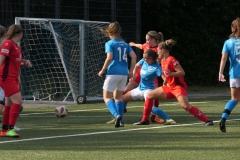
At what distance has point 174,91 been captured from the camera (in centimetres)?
1200

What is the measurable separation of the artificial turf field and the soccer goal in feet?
18.5

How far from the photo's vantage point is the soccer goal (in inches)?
795

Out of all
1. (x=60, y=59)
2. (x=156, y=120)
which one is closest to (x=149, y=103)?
(x=156, y=120)

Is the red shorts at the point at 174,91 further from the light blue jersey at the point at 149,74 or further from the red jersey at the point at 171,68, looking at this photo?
the light blue jersey at the point at 149,74

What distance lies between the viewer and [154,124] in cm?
1268

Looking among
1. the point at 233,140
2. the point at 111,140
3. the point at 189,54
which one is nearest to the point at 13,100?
the point at 111,140

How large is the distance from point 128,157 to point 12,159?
140 centimetres

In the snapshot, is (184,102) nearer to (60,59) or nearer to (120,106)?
(120,106)

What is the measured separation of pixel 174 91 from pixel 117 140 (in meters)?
2.29

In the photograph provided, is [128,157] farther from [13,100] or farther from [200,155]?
[13,100]

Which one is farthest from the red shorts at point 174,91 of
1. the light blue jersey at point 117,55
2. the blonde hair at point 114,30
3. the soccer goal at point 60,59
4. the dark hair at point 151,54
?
the soccer goal at point 60,59

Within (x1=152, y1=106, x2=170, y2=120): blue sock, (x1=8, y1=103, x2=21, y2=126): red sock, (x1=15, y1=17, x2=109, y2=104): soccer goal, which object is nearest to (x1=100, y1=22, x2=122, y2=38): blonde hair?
(x1=152, y1=106, x2=170, y2=120): blue sock

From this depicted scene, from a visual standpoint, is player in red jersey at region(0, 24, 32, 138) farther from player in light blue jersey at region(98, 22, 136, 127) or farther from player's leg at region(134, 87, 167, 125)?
player's leg at region(134, 87, 167, 125)

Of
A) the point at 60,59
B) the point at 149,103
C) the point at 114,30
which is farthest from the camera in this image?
the point at 60,59
